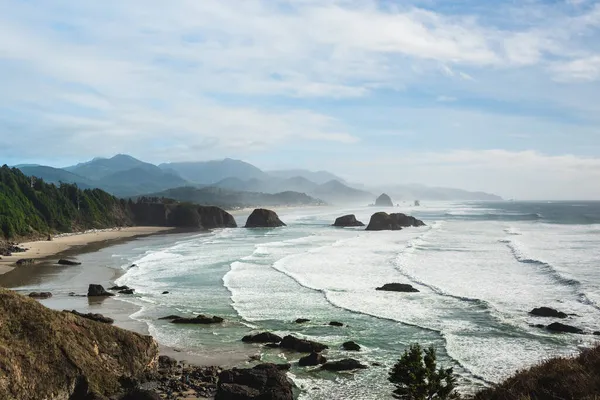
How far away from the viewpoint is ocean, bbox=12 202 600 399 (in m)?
21.7

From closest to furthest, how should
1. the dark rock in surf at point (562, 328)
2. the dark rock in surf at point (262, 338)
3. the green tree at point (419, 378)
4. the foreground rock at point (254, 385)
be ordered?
the green tree at point (419, 378) < the foreground rock at point (254, 385) < the dark rock in surf at point (262, 338) < the dark rock in surf at point (562, 328)

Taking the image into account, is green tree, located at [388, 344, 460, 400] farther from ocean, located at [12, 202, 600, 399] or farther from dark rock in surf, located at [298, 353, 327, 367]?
dark rock in surf, located at [298, 353, 327, 367]

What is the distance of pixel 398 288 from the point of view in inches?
1404

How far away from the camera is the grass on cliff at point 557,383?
1121 cm

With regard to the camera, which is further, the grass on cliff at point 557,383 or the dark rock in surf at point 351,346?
the dark rock in surf at point 351,346

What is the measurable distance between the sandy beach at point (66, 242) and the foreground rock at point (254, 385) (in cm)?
3690

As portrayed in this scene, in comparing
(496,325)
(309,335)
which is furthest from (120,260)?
(496,325)

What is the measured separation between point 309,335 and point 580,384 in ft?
49.0

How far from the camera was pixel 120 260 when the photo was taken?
56156mm

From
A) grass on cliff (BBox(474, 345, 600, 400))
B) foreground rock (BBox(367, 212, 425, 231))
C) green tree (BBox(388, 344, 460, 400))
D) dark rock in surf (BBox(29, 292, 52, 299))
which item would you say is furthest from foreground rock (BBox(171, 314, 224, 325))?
foreground rock (BBox(367, 212, 425, 231))

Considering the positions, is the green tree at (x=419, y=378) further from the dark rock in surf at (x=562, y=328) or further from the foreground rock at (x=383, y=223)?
the foreground rock at (x=383, y=223)

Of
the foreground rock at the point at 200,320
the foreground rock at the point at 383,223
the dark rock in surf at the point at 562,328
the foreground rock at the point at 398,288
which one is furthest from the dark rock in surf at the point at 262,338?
the foreground rock at the point at 383,223

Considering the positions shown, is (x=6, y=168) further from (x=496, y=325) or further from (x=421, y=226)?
(x=496, y=325)

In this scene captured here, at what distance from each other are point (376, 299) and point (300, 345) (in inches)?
462
